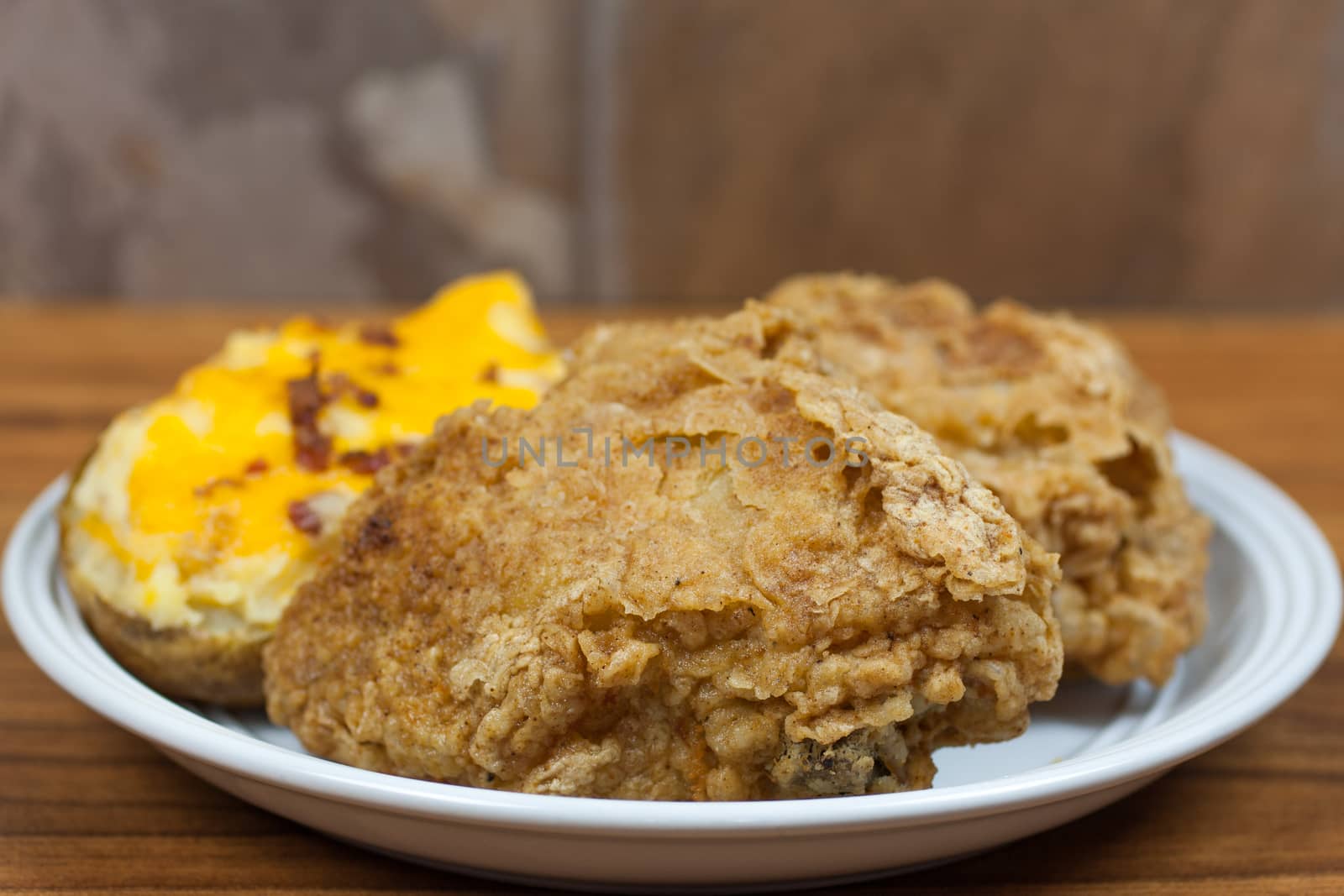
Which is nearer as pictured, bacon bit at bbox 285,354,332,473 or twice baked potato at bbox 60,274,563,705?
twice baked potato at bbox 60,274,563,705

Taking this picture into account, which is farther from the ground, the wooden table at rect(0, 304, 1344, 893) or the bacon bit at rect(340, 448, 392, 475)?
the bacon bit at rect(340, 448, 392, 475)

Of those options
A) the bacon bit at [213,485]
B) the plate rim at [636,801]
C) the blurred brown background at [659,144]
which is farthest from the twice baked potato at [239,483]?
the blurred brown background at [659,144]

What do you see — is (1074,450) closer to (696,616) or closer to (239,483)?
(696,616)

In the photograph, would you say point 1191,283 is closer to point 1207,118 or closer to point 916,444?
point 1207,118

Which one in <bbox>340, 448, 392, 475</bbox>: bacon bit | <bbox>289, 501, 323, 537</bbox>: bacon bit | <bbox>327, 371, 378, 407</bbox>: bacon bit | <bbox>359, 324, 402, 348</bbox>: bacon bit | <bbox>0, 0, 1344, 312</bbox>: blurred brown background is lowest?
<bbox>0, 0, 1344, 312</bbox>: blurred brown background

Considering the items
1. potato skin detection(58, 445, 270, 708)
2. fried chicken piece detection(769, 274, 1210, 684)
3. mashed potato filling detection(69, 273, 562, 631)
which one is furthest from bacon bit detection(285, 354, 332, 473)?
fried chicken piece detection(769, 274, 1210, 684)

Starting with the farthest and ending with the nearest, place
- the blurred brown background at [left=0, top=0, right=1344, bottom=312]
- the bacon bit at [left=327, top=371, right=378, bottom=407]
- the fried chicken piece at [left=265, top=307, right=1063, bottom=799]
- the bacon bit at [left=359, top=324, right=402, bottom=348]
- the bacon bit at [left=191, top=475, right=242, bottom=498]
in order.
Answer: the blurred brown background at [left=0, top=0, right=1344, bottom=312] < the bacon bit at [left=359, top=324, right=402, bottom=348] < the bacon bit at [left=327, top=371, right=378, bottom=407] < the bacon bit at [left=191, top=475, right=242, bottom=498] < the fried chicken piece at [left=265, top=307, right=1063, bottom=799]

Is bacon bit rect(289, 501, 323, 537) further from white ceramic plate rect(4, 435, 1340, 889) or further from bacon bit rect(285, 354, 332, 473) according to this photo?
white ceramic plate rect(4, 435, 1340, 889)

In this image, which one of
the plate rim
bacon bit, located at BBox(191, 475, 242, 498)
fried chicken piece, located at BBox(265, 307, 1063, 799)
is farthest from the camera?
bacon bit, located at BBox(191, 475, 242, 498)

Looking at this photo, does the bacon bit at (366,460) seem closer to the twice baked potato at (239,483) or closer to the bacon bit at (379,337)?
the twice baked potato at (239,483)
